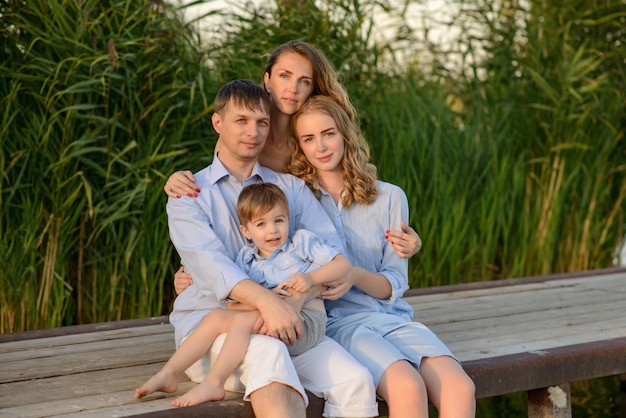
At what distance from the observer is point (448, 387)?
2.64 metres

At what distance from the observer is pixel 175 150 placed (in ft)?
14.0

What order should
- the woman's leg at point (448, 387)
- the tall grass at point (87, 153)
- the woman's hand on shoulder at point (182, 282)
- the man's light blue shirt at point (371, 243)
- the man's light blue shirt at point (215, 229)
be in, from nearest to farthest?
the woman's leg at point (448, 387), the man's light blue shirt at point (215, 229), the man's light blue shirt at point (371, 243), the woman's hand on shoulder at point (182, 282), the tall grass at point (87, 153)

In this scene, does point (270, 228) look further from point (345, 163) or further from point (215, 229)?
point (345, 163)

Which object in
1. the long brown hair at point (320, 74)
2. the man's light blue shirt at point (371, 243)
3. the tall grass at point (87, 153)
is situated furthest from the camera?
the tall grass at point (87, 153)

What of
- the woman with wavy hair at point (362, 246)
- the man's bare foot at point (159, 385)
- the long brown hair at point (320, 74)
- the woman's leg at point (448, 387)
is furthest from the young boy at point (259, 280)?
the long brown hair at point (320, 74)

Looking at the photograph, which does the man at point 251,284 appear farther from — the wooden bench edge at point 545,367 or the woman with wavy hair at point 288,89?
the wooden bench edge at point 545,367

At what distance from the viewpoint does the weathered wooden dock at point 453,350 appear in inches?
103

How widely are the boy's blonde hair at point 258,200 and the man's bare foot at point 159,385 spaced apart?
1.64 ft

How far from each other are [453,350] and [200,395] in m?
1.05

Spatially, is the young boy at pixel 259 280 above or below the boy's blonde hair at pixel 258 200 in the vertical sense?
below

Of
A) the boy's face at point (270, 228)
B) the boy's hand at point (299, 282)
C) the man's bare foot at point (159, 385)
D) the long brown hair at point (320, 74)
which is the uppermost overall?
the long brown hair at point (320, 74)

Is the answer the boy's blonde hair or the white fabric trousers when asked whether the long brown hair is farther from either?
the white fabric trousers

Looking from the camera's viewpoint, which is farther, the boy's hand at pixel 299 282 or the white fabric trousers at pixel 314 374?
Result: the boy's hand at pixel 299 282

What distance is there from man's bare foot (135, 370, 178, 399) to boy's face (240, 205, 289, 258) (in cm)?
46
